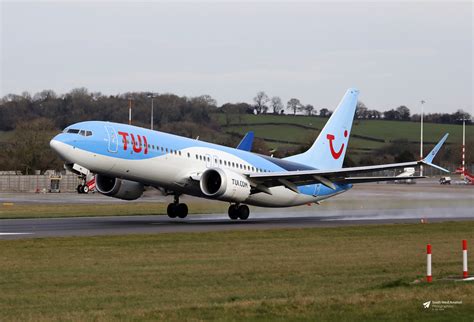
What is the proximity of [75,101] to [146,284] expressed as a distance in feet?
293

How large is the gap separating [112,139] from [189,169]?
173 inches

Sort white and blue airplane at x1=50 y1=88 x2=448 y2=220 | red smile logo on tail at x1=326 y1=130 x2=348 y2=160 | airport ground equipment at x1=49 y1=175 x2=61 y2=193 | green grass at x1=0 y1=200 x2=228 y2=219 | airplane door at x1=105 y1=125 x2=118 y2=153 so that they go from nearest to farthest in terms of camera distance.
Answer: white and blue airplane at x1=50 y1=88 x2=448 y2=220 → airplane door at x1=105 y1=125 x2=118 y2=153 → green grass at x1=0 y1=200 x2=228 y2=219 → red smile logo on tail at x1=326 y1=130 x2=348 y2=160 → airport ground equipment at x1=49 y1=175 x2=61 y2=193

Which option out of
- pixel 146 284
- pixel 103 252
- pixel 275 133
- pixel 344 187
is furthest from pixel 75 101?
pixel 146 284

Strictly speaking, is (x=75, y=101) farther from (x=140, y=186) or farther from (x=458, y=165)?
(x=140, y=186)

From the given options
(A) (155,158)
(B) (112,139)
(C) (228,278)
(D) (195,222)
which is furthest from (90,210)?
(C) (228,278)

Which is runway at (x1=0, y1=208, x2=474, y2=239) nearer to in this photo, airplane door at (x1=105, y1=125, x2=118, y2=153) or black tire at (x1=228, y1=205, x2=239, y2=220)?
black tire at (x1=228, y1=205, x2=239, y2=220)

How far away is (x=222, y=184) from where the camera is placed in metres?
39.5

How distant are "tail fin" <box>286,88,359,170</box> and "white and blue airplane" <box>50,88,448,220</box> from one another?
0.12m

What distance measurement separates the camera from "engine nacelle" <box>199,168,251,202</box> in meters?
39.6

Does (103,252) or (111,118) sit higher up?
(111,118)

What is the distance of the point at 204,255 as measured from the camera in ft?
82.4

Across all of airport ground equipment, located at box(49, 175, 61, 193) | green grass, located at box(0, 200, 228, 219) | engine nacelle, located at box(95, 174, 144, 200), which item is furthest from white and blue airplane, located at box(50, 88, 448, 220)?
airport ground equipment, located at box(49, 175, 61, 193)

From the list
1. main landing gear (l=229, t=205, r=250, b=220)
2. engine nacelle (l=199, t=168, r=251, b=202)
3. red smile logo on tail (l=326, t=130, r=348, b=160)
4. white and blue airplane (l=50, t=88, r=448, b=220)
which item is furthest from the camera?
red smile logo on tail (l=326, t=130, r=348, b=160)

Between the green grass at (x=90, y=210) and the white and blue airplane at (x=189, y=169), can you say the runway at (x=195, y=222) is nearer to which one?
the white and blue airplane at (x=189, y=169)
